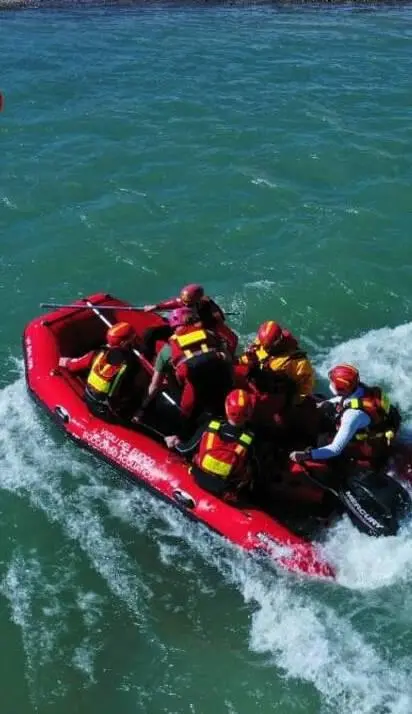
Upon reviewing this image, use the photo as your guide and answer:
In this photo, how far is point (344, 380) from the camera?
6891 mm

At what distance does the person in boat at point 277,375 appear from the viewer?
24.3 ft

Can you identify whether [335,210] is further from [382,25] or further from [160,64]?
[382,25]

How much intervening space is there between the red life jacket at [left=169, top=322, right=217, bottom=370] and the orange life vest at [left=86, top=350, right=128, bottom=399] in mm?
547

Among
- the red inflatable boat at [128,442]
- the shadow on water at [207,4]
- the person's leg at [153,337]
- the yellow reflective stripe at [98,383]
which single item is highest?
the shadow on water at [207,4]

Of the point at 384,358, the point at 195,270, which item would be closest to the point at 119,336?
the point at 384,358

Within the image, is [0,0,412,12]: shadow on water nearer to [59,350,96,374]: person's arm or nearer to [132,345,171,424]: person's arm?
[59,350,96,374]: person's arm

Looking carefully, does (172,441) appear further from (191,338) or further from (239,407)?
(239,407)

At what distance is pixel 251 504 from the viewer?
7.22 metres

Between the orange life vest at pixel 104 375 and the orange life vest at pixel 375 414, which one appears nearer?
the orange life vest at pixel 375 414

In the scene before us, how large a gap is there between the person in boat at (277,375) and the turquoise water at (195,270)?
1.28 meters

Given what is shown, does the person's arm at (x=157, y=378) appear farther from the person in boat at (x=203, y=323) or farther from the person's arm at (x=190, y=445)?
the person in boat at (x=203, y=323)

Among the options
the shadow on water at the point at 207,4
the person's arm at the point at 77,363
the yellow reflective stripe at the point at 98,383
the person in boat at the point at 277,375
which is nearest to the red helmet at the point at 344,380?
the person in boat at the point at 277,375

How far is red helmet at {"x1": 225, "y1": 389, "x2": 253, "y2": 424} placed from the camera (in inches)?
263

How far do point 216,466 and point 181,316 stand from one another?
2008 millimetres
